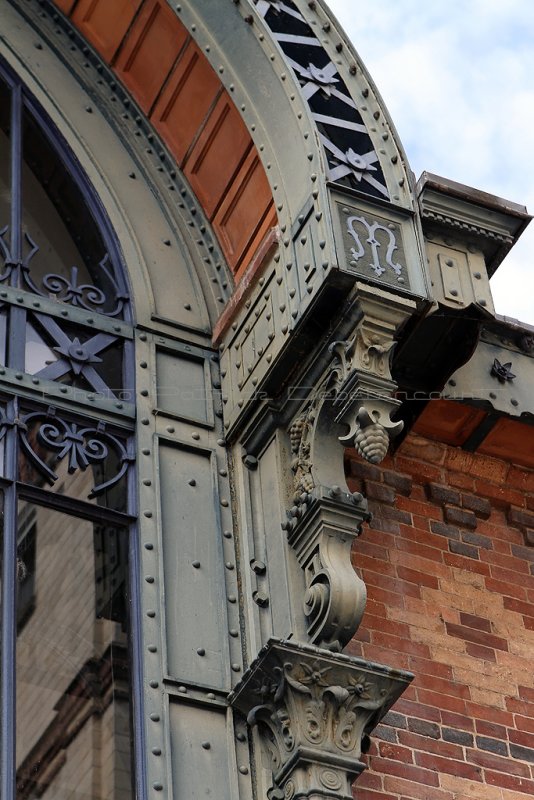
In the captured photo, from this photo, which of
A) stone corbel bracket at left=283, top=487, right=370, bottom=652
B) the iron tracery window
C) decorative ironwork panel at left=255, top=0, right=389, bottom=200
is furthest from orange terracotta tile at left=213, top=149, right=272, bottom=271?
stone corbel bracket at left=283, top=487, right=370, bottom=652

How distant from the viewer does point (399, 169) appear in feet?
26.9

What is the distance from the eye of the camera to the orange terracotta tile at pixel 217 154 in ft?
28.6

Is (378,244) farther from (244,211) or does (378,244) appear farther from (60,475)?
(60,475)

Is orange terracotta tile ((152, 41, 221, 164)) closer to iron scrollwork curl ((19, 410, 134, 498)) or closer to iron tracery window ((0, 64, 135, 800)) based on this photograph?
iron tracery window ((0, 64, 135, 800))

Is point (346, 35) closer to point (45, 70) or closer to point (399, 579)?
point (45, 70)

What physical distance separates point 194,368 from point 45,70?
210 centimetres

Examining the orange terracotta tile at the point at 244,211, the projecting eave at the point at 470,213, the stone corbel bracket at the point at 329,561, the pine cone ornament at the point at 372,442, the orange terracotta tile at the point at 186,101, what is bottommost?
the stone corbel bracket at the point at 329,561

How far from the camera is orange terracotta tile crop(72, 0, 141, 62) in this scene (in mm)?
9445

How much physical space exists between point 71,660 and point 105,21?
157 inches

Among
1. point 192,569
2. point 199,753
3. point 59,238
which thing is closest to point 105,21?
point 59,238

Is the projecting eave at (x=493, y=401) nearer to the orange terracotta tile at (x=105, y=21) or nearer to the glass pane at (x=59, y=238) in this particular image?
the glass pane at (x=59, y=238)

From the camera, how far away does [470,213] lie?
27.0ft

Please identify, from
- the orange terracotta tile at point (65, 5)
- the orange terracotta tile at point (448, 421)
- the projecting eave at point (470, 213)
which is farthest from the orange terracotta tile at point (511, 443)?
the orange terracotta tile at point (65, 5)

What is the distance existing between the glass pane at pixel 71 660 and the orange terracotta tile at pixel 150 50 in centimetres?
283
